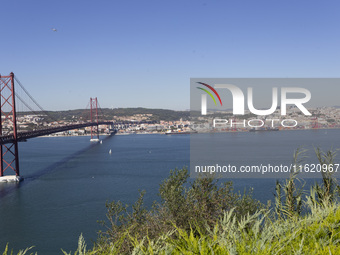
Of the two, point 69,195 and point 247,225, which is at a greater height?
point 247,225

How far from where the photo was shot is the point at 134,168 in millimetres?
20062

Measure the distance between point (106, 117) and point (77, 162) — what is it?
39190mm

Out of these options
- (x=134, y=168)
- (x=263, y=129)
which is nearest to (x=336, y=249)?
(x=134, y=168)

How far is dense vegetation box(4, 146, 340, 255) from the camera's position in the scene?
124 centimetres

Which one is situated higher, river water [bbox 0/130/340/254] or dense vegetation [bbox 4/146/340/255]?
dense vegetation [bbox 4/146/340/255]

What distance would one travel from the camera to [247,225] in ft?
5.96

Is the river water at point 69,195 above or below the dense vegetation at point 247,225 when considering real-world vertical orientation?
below

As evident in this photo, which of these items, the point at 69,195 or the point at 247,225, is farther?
the point at 69,195

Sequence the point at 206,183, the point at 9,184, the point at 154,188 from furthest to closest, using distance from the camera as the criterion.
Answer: the point at 9,184
the point at 154,188
the point at 206,183

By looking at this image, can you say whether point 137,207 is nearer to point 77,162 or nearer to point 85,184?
point 85,184

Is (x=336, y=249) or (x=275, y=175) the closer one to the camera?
(x=336, y=249)

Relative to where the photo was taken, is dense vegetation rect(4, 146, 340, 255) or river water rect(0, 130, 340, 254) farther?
river water rect(0, 130, 340, 254)

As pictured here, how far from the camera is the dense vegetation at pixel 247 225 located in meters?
1.24

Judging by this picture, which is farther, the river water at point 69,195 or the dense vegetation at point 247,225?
the river water at point 69,195
